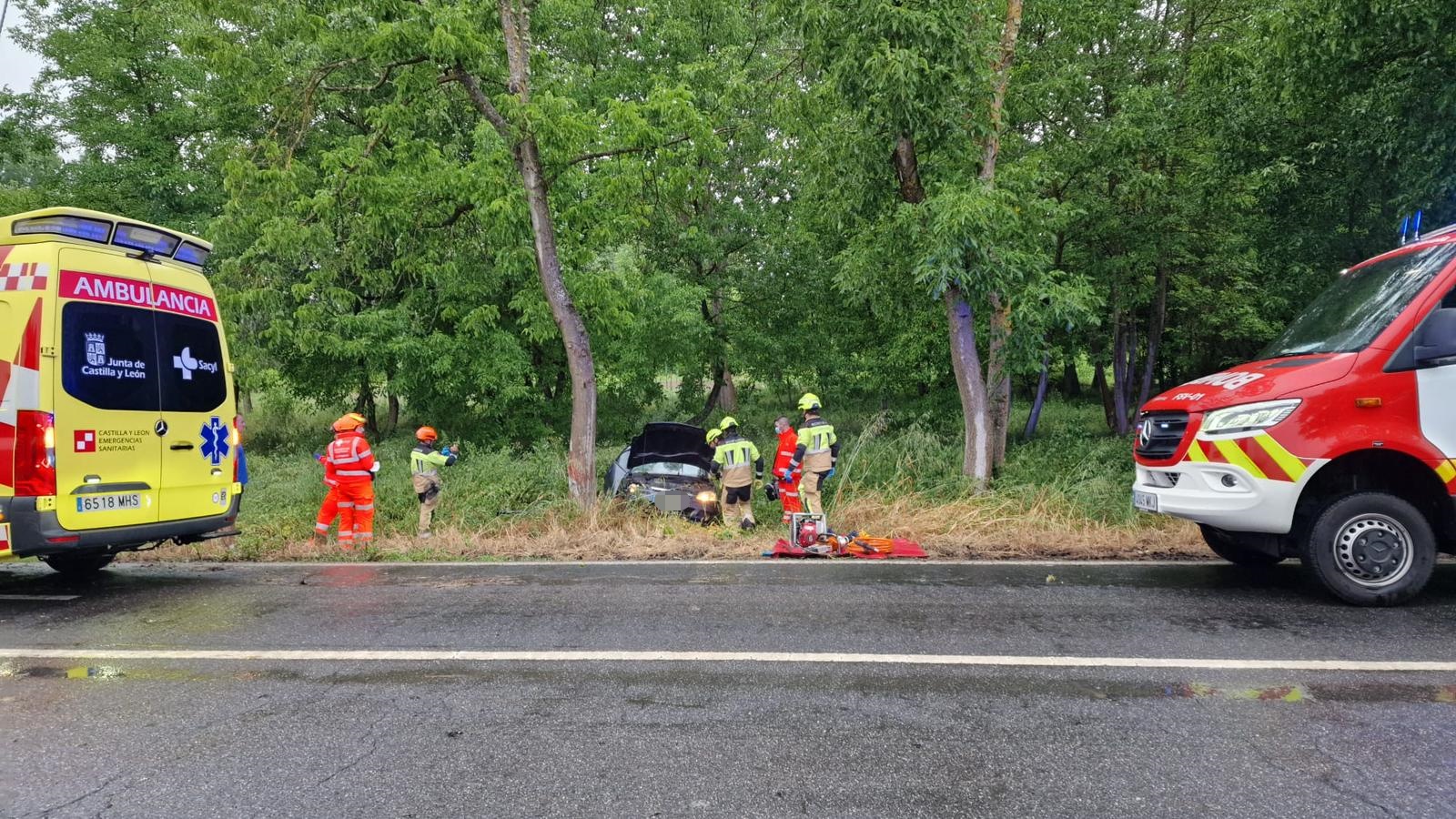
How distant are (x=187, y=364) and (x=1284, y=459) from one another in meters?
8.37

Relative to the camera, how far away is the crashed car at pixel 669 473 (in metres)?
9.62

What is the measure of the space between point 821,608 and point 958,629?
96 centimetres

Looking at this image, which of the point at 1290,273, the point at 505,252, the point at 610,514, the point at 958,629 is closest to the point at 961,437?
the point at 1290,273

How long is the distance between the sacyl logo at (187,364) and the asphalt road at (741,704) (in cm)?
187

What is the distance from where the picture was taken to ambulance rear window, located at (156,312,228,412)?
663 centimetres

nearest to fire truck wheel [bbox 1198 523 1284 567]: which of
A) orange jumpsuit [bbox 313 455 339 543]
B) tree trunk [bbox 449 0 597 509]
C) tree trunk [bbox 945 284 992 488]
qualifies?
tree trunk [bbox 945 284 992 488]

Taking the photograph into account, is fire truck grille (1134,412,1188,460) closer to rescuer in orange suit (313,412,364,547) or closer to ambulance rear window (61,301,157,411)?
rescuer in orange suit (313,412,364,547)

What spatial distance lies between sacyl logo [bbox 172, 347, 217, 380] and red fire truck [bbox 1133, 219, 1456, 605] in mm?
7855

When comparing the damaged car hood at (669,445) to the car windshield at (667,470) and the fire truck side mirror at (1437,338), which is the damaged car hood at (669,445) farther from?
the fire truck side mirror at (1437,338)

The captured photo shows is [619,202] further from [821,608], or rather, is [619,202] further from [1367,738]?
[1367,738]

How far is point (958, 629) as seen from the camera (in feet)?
16.5

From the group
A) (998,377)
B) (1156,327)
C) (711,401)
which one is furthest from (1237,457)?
(711,401)

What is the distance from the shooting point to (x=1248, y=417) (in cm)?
→ 539

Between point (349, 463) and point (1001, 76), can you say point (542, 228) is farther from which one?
point (1001, 76)
